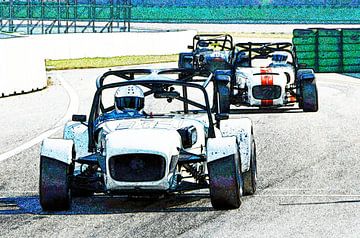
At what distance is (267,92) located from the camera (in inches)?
813

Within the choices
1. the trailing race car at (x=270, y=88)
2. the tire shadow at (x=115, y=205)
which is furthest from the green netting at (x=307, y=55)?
the tire shadow at (x=115, y=205)

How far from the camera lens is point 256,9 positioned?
8119 cm

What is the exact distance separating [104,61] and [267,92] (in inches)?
707

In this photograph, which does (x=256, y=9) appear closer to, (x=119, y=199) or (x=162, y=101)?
(x=162, y=101)

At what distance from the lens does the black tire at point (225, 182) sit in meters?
9.62

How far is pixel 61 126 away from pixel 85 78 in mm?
12841

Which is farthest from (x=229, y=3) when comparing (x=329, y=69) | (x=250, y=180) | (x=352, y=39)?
(x=250, y=180)

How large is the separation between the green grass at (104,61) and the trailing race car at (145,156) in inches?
952

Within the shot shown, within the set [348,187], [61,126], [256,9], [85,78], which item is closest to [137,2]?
[256,9]

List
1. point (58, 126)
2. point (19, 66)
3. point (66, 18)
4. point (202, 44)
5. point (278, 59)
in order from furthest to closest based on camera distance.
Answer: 1. point (66, 18)
2. point (202, 44)
3. point (19, 66)
4. point (278, 59)
5. point (58, 126)

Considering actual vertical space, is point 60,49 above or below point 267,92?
above

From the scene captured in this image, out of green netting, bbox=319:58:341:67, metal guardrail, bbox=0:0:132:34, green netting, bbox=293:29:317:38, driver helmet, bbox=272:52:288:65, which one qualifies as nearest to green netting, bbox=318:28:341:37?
green netting, bbox=293:29:317:38

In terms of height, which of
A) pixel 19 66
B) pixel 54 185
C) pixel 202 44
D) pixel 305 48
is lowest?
pixel 54 185

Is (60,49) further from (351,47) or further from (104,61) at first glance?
(351,47)
